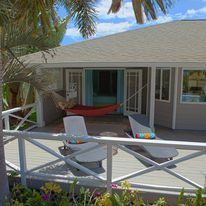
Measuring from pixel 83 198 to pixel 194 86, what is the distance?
6.23 m

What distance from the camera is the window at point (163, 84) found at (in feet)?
29.3

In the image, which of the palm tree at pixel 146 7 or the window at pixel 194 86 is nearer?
the palm tree at pixel 146 7

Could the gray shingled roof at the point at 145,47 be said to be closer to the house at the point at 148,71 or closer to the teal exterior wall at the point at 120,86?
the house at the point at 148,71

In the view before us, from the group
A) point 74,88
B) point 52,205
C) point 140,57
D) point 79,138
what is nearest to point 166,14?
point 79,138

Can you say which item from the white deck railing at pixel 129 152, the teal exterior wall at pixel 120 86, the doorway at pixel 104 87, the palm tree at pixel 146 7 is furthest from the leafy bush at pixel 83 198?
the doorway at pixel 104 87

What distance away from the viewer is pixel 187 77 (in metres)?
8.49

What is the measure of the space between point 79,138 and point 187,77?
5867 mm

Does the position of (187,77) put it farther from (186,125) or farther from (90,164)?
(90,164)

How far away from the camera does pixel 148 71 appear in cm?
1005

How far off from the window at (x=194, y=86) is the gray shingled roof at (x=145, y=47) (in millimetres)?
871

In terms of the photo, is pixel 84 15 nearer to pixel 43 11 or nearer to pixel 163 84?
pixel 43 11

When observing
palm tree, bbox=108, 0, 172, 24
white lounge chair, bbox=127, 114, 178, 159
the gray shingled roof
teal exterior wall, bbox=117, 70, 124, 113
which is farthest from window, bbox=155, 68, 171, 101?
palm tree, bbox=108, 0, 172, 24

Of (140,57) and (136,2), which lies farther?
(140,57)

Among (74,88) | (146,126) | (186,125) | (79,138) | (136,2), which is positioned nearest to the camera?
(136,2)
